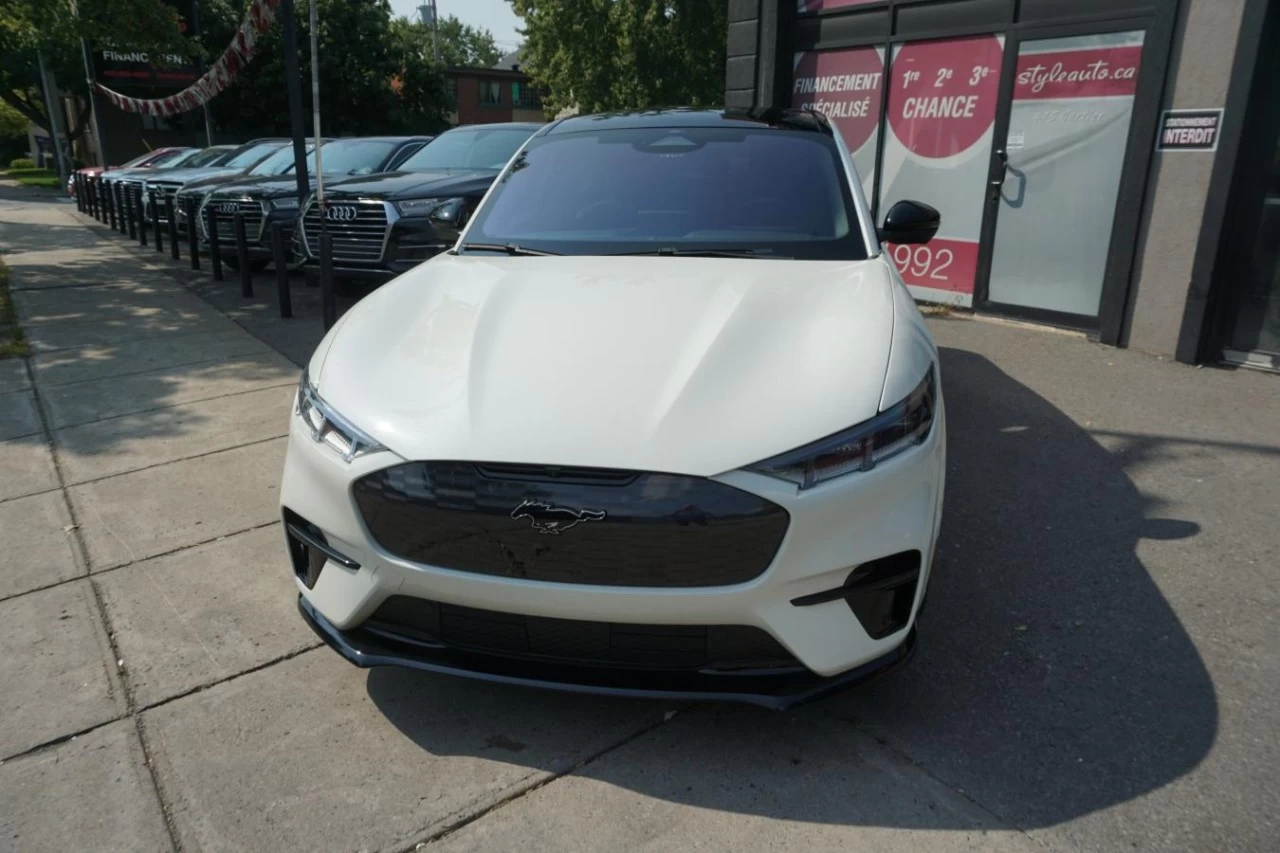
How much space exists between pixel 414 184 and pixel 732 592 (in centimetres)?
666

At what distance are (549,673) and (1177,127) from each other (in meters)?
6.34

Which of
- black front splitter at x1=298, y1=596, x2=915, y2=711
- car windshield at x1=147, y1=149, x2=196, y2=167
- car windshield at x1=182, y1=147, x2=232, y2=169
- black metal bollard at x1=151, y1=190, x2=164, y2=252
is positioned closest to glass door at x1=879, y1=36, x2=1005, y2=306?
black front splitter at x1=298, y1=596, x2=915, y2=711

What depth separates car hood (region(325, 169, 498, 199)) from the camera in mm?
7730

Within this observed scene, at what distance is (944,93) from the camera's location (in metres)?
8.14

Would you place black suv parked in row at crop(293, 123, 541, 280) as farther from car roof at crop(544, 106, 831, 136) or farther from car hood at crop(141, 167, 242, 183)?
car hood at crop(141, 167, 242, 183)

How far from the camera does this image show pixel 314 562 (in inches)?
99.4

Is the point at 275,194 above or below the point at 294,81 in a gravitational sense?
below

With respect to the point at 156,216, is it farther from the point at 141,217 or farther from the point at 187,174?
the point at 187,174

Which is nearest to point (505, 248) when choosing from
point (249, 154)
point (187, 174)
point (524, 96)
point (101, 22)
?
point (101, 22)

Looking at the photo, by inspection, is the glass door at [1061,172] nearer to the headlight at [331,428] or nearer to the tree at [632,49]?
the headlight at [331,428]

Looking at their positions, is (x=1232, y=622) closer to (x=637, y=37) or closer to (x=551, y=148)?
(x=551, y=148)

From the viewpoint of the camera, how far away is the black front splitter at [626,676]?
221cm

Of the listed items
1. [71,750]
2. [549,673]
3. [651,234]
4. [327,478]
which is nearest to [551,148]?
[651,234]

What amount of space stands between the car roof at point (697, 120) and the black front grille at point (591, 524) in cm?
244
